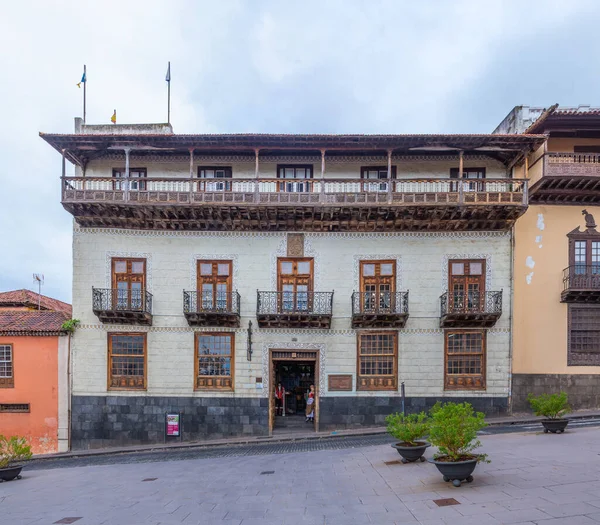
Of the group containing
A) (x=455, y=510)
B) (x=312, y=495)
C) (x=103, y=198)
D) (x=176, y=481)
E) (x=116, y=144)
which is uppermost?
(x=116, y=144)

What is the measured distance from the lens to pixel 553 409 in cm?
1406

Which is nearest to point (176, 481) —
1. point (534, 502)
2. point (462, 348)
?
point (534, 502)

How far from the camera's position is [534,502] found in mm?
7719

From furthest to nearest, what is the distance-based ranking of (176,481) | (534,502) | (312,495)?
(176,481), (312,495), (534,502)

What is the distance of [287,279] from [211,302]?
3.43m

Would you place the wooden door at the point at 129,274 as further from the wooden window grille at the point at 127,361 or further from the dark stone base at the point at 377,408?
the dark stone base at the point at 377,408

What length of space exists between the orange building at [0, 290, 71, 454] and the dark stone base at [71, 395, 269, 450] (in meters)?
0.72

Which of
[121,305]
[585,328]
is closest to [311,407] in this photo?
[121,305]

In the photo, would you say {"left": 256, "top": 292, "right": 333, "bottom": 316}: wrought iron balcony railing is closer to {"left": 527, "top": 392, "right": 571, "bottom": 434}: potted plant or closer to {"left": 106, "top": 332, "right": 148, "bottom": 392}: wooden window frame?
{"left": 106, "top": 332, "right": 148, "bottom": 392}: wooden window frame

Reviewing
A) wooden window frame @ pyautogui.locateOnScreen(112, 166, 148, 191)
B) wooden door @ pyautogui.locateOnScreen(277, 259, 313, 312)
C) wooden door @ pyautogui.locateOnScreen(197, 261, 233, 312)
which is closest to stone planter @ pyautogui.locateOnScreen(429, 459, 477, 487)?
wooden door @ pyautogui.locateOnScreen(277, 259, 313, 312)

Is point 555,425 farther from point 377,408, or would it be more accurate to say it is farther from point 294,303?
point 294,303

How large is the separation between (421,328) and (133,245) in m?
13.0

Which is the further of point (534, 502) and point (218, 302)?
point (218, 302)

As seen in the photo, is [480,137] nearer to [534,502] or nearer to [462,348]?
[462,348]
